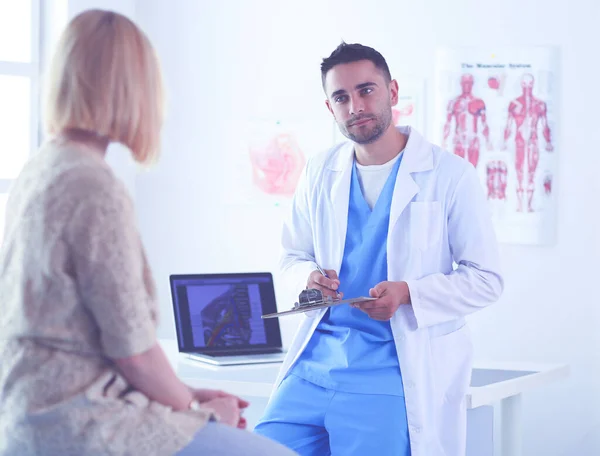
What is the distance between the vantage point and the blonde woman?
121cm

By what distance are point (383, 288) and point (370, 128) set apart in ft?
1.47

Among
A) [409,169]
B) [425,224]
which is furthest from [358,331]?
[409,169]

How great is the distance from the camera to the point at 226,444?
130 cm

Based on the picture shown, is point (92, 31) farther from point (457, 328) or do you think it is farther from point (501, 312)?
point (501, 312)

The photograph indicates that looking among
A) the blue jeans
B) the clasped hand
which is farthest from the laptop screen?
the blue jeans

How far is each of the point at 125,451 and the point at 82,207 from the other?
13.5 inches

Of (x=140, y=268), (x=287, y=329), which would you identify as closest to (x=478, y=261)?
(x=140, y=268)

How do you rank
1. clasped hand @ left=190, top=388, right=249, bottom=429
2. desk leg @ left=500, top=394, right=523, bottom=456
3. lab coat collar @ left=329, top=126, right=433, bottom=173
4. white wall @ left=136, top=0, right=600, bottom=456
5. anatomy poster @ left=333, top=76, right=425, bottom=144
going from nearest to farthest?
1. clasped hand @ left=190, top=388, right=249, bottom=429
2. lab coat collar @ left=329, top=126, right=433, bottom=173
3. desk leg @ left=500, top=394, right=523, bottom=456
4. white wall @ left=136, top=0, right=600, bottom=456
5. anatomy poster @ left=333, top=76, right=425, bottom=144

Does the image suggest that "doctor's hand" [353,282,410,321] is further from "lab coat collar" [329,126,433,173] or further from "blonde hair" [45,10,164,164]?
"blonde hair" [45,10,164,164]

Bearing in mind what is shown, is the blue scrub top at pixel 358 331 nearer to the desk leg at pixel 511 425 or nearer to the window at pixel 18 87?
the desk leg at pixel 511 425

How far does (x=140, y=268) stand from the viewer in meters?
1.26

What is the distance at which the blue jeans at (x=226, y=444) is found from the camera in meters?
1.29

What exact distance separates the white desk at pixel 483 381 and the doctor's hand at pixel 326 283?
0.45m

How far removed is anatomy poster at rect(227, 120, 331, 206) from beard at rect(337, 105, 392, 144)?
1.32m
